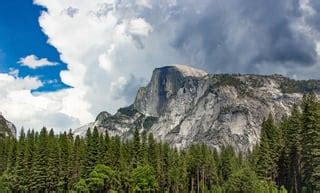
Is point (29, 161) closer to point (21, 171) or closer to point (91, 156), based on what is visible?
point (21, 171)

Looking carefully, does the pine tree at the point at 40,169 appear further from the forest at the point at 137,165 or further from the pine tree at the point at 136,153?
the pine tree at the point at 136,153

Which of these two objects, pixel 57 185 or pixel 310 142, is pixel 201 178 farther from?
pixel 310 142

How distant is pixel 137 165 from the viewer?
373ft

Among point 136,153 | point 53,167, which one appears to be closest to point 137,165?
point 136,153

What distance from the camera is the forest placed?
302 ft

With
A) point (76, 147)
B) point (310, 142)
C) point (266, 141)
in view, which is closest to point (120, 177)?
point (76, 147)

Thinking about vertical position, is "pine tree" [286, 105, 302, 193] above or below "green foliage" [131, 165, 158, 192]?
above

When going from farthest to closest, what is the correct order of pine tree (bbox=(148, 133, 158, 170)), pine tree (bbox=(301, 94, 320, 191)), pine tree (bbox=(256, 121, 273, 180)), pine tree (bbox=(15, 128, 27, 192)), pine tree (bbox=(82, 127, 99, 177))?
pine tree (bbox=(148, 133, 158, 170))
pine tree (bbox=(82, 127, 99, 177))
pine tree (bbox=(15, 128, 27, 192))
pine tree (bbox=(256, 121, 273, 180))
pine tree (bbox=(301, 94, 320, 191))

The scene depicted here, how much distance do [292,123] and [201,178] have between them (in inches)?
1871

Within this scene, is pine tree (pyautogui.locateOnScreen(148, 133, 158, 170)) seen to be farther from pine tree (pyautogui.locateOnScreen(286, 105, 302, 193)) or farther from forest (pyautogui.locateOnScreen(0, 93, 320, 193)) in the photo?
pine tree (pyautogui.locateOnScreen(286, 105, 302, 193))

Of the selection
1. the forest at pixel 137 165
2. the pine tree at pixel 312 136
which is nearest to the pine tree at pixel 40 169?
the forest at pixel 137 165

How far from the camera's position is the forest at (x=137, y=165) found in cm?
9212

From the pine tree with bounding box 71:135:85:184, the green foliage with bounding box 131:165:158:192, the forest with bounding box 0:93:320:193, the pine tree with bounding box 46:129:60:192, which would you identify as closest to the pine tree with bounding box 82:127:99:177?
the forest with bounding box 0:93:320:193

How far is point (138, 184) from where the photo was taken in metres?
103
